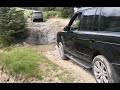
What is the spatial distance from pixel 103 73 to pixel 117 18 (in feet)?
3.60

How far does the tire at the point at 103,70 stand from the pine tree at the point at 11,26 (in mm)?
6098

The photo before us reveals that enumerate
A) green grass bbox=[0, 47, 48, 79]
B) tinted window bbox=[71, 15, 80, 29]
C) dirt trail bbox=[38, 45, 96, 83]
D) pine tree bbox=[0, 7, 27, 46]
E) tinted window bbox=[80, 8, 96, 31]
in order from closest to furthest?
tinted window bbox=[80, 8, 96, 31] → dirt trail bbox=[38, 45, 96, 83] → green grass bbox=[0, 47, 48, 79] → tinted window bbox=[71, 15, 80, 29] → pine tree bbox=[0, 7, 27, 46]

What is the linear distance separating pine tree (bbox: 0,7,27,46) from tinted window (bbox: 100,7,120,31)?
5953 millimetres

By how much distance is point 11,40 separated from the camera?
35.8ft

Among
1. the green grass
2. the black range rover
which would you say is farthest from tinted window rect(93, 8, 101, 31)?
the green grass

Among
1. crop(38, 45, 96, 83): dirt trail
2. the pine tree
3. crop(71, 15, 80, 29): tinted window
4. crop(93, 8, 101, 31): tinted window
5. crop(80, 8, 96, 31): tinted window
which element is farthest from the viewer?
the pine tree

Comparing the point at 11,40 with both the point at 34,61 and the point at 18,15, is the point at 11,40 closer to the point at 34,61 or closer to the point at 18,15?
the point at 18,15

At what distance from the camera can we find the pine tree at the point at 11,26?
1060cm

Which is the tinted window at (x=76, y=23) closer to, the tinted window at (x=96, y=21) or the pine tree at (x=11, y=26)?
the tinted window at (x=96, y=21)

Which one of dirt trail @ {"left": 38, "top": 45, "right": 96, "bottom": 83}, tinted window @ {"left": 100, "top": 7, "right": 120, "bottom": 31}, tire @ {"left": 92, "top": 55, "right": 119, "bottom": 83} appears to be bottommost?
dirt trail @ {"left": 38, "top": 45, "right": 96, "bottom": 83}

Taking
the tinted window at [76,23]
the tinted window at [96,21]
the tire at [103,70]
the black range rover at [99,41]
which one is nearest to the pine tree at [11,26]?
the tinted window at [76,23]

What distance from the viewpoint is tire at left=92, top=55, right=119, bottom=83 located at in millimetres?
4586

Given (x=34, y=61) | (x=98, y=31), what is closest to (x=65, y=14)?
(x=34, y=61)

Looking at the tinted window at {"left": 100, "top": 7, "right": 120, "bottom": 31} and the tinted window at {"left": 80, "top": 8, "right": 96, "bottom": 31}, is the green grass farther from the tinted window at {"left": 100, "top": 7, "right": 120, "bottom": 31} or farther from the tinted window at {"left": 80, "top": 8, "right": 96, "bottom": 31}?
the tinted window at {"left": 100, "top": 7, "right": 120, "bottom": 31}
